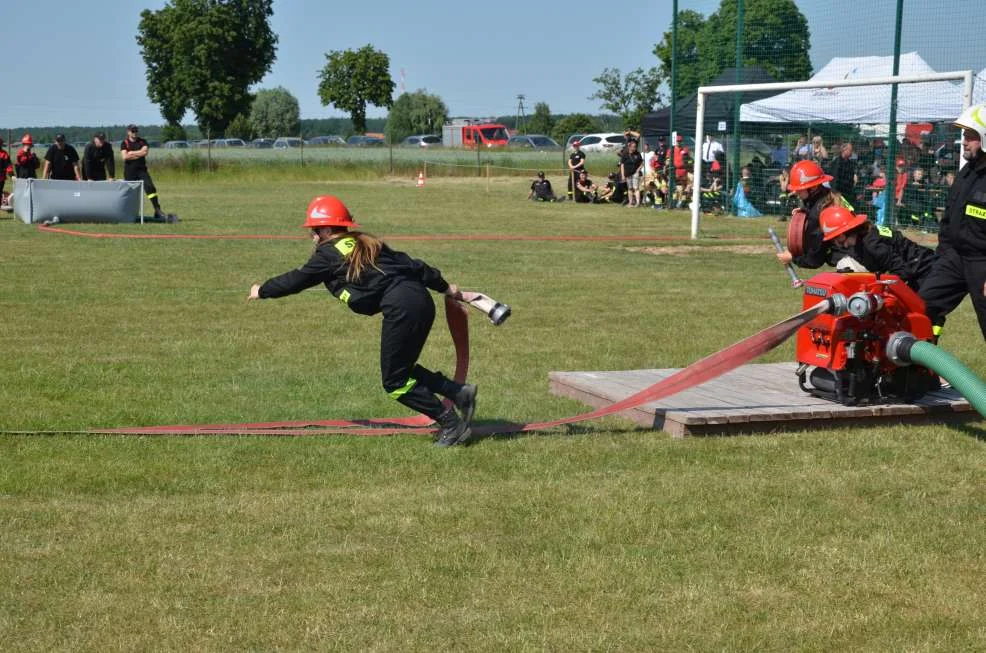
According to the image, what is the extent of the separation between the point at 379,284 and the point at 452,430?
1.05m

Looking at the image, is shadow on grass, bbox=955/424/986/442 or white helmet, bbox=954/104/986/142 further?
shadow on grass, bbox=955/424/986/442

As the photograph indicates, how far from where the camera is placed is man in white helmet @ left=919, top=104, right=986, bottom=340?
26.5 feet

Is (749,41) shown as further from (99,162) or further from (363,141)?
(363,141)

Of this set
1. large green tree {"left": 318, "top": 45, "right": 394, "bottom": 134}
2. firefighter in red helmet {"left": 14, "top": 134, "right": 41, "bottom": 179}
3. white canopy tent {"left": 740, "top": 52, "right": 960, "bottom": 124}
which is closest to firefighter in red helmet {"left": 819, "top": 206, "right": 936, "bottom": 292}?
white canopy tent {"left": 740, "top": 52, "right": 960, "bottom": 124}

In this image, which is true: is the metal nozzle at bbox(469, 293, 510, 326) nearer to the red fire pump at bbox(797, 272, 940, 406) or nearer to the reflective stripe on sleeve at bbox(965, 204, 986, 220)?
the red fire pump at bbox(797, 272, 940, 406)

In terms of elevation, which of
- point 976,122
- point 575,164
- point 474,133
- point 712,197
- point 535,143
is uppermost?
point 474,133

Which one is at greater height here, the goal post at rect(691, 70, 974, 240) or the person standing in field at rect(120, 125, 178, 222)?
the goal post at rect(691, 70, 974, 240)

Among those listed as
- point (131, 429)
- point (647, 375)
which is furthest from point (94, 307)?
point (647, 375)

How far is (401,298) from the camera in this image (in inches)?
301

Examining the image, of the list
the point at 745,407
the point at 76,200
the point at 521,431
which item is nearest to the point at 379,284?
the point at 521,431

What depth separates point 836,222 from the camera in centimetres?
858

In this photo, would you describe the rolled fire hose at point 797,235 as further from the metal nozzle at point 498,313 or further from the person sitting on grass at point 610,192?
the person sitting on grass at point 610,192

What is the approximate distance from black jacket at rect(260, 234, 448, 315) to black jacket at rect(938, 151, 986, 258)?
11.9 feet

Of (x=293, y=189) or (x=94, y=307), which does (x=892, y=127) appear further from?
(x=293, y=189)
